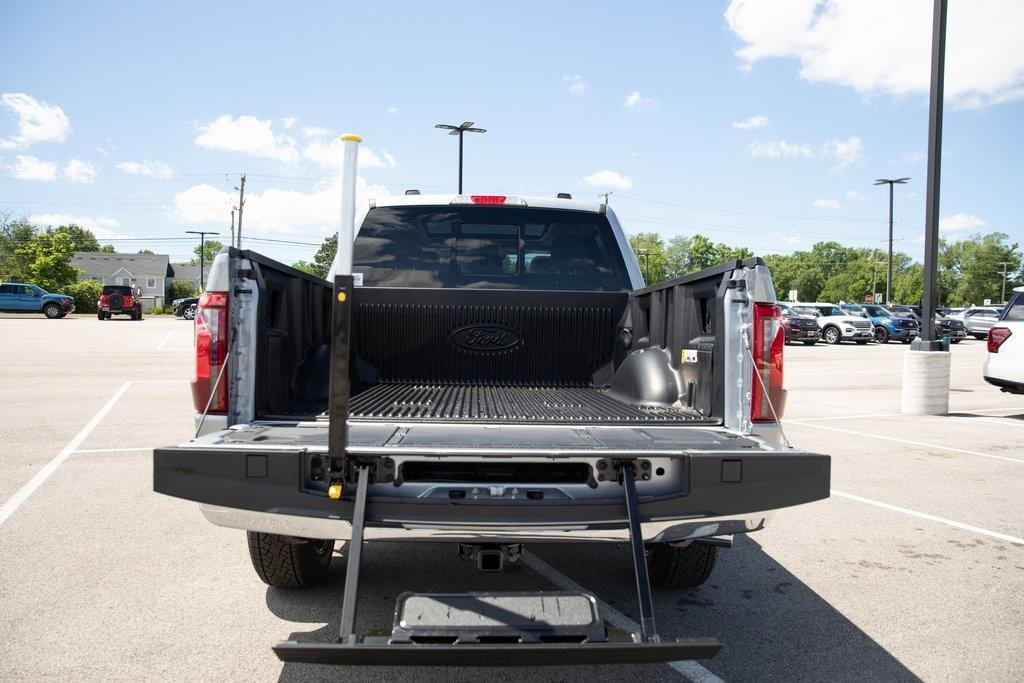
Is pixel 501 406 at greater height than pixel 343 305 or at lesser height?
lesser

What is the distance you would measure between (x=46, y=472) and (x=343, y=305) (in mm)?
5471

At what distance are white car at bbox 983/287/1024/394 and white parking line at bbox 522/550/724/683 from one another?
9363 mm

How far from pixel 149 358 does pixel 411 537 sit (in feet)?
58.8

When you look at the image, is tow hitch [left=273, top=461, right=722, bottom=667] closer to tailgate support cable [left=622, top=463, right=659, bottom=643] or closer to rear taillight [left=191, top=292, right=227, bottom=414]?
tailgate support cable [left=622, top=463, right=659, bottom=643]

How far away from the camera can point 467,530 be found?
268 centimetres

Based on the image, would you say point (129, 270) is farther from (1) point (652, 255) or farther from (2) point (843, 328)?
(2) point (843, 328)

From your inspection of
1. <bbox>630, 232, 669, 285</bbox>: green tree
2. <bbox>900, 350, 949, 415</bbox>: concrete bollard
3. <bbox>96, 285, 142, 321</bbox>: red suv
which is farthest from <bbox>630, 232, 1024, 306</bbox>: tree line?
<bbox>900, 350, 949, 415</bbox>: concrete bollard

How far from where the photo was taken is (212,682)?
114 inches

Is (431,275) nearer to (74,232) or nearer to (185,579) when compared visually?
(185,579)

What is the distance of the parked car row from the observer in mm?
32438

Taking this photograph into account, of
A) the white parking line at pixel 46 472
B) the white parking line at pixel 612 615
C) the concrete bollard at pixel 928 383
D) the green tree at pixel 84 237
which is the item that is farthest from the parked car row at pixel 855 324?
the green tree at pixel 84 237

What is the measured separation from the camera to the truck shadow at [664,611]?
10.2 ft

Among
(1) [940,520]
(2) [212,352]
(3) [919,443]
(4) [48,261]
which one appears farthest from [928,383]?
(4) [48,261]

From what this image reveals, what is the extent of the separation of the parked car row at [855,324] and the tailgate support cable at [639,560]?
99.8 feet
